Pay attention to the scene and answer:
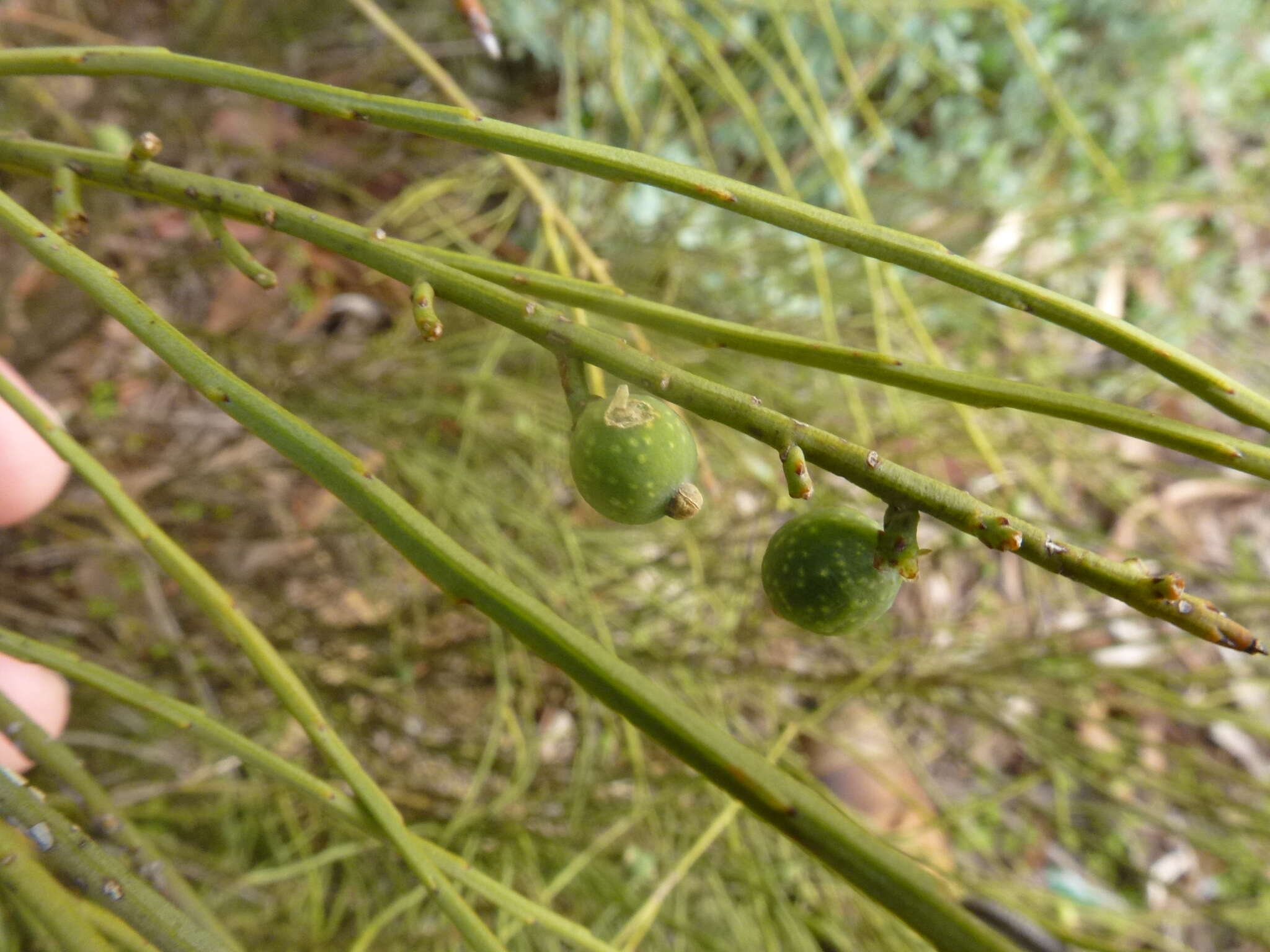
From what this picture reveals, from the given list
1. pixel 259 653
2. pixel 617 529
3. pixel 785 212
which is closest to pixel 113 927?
pixel 259 653

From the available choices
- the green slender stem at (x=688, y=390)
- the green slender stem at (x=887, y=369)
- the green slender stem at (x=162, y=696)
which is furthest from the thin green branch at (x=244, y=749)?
the green slender stem at (x=887, y=369)

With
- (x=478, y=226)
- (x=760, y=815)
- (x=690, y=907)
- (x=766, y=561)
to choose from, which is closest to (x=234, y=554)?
(x=478, y=226)

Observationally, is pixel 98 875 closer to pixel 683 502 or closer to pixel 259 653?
pixel 259 653

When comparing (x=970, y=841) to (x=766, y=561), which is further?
(x=970, y=841)

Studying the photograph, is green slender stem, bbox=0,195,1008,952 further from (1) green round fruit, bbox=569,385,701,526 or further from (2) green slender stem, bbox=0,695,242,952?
(2) green slender stem, bbox=0,695,242,952

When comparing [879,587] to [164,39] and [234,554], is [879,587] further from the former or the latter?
[164,39]

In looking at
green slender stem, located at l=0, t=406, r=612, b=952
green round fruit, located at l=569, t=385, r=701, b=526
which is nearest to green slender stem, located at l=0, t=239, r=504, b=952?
green slender stem, located at l=0, t=406, r=612, b=952
